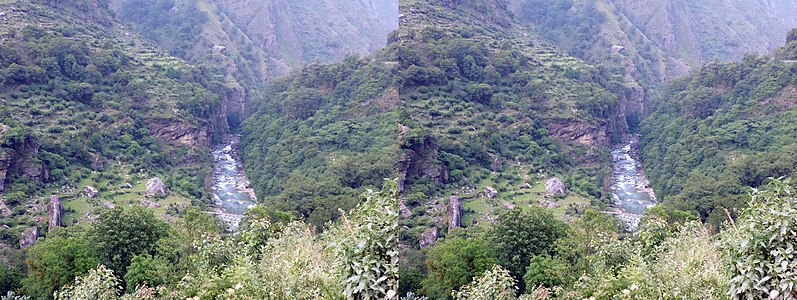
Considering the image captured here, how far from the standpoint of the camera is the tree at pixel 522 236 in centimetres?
1393

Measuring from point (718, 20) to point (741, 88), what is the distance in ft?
167

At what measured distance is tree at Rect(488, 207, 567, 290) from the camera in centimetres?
1393

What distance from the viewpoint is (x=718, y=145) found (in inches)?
1156

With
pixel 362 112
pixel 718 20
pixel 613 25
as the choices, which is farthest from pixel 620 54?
pixel 362 112

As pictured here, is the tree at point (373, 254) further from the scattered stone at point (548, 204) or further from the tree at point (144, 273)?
the scattered stone at point (548, 204)

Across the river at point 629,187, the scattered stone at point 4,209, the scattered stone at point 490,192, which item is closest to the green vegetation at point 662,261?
the scattered stone at point 490,192

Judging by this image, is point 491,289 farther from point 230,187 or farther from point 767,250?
point 230,187

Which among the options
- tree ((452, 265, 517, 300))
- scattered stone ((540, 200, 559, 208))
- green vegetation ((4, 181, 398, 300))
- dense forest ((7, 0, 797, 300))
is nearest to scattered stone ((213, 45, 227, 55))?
dense forest ((7, 0, 797, 300))

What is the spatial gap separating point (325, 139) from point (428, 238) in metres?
16.7

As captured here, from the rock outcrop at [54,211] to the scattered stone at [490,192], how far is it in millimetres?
17597

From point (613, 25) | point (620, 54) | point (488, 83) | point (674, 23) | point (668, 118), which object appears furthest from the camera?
point (674, 23)

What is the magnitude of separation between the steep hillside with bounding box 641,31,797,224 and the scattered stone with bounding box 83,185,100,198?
23978 millimetres

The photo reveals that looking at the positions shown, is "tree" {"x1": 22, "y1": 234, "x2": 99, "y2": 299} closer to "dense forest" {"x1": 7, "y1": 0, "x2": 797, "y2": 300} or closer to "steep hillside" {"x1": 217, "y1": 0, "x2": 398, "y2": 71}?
"dense forest" {"x1": 7, "y1": 0, "x2": 797, "y2": 300}

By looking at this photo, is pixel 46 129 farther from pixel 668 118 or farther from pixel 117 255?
pixel 668 118
